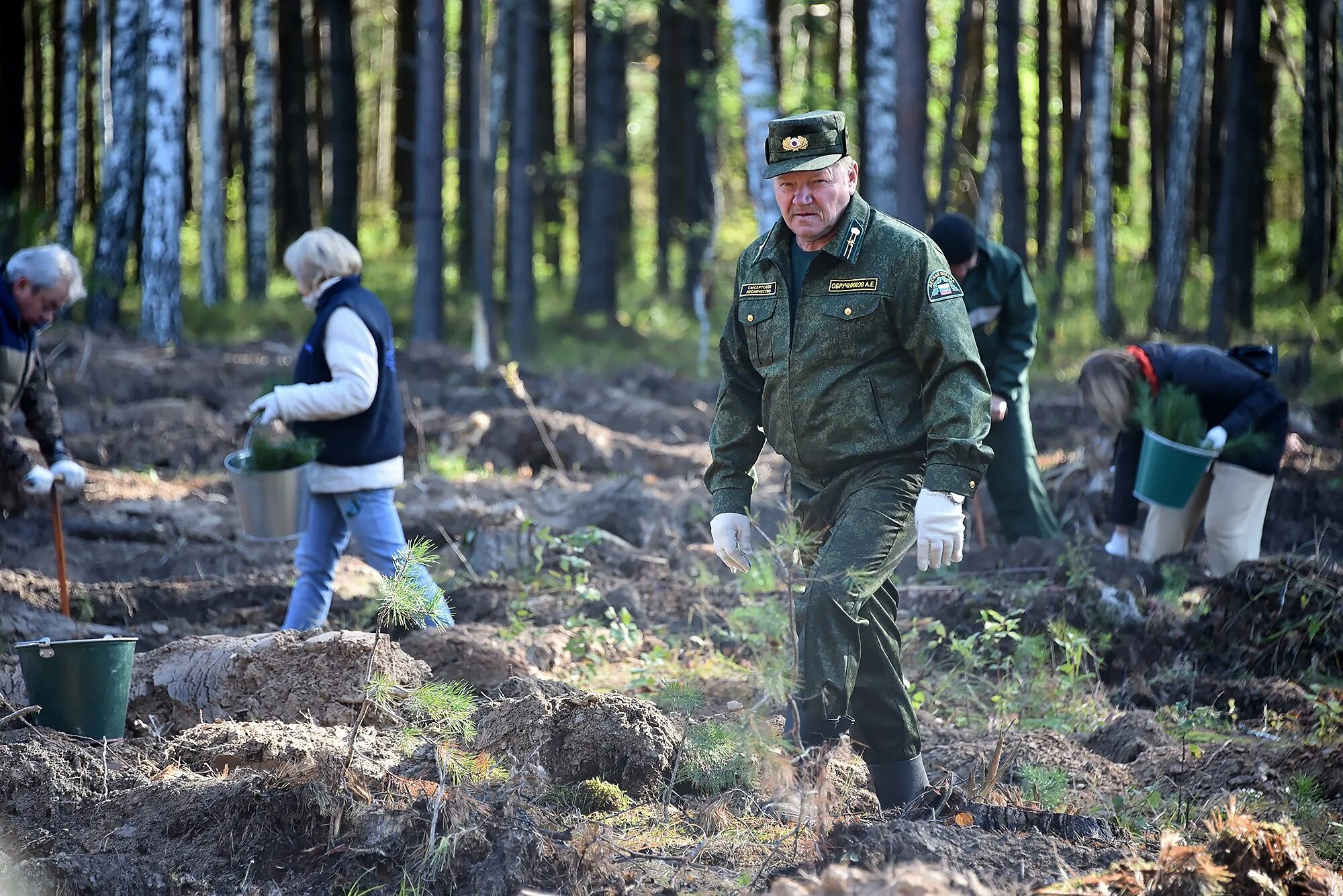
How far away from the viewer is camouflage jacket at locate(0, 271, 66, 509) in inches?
210

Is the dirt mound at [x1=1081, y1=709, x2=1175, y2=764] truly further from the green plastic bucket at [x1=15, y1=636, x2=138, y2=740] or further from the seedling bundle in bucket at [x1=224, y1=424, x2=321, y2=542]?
the green plastic bucket at [x1=15, y1=636, x2=138, y2=740]

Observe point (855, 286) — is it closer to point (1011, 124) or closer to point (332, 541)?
point (332, 541)

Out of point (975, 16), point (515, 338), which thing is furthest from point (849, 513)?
point (975, 16)

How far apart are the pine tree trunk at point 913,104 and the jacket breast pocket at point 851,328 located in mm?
7344

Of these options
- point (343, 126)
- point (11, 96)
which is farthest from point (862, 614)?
point (343, 126)

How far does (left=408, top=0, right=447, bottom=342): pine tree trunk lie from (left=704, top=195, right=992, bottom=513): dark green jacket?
471 inches

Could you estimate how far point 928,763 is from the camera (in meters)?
4.26

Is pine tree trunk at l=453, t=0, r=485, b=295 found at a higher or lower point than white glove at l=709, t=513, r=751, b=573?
higher

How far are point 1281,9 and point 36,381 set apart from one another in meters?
23.4

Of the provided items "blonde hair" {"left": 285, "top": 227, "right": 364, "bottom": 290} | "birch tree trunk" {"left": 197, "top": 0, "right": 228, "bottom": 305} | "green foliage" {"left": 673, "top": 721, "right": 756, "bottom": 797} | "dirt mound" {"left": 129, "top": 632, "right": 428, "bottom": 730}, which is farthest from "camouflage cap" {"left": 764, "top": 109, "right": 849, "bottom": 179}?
"birch tree trunk" {"left": 197, "top": 0, "right": 228, "bottom": 305}

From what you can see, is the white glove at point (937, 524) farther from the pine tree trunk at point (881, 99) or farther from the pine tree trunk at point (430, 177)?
the pine tree trunk at point (430, 177)

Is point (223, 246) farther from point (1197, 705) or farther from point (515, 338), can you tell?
point (1197, 705)

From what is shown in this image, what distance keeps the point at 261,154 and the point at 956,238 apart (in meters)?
15.9

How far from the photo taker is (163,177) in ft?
46.6
